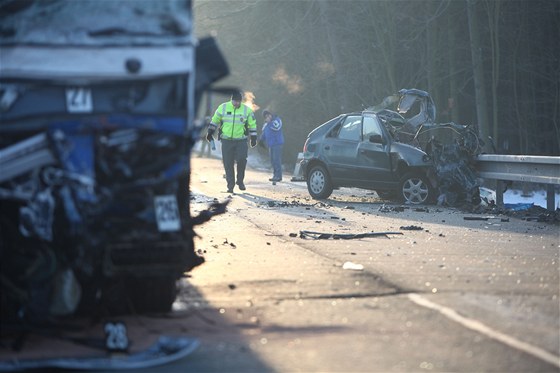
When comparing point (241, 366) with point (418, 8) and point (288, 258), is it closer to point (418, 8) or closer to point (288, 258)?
point (288, 258)

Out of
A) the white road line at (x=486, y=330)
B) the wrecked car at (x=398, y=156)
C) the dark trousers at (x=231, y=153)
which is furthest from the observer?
the dark trousers at (x=231, y=153)

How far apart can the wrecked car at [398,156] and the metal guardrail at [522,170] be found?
33cm

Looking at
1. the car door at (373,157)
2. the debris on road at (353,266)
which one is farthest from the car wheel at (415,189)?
the debris on road at (353,266)

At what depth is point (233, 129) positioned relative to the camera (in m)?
23.3

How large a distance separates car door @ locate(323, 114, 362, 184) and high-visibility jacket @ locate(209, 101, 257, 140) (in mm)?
2240

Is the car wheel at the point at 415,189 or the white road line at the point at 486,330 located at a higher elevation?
the white road line at the point at 486,330

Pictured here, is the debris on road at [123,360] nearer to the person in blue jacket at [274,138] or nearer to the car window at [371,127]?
the car window at [371,127]

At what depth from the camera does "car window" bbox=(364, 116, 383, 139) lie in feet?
67.8

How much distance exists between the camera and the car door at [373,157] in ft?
66.8

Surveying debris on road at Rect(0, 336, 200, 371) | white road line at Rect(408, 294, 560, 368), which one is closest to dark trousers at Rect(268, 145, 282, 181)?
white road line at Rect(408, 294, 560, 368)

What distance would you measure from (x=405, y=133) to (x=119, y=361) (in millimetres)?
14952

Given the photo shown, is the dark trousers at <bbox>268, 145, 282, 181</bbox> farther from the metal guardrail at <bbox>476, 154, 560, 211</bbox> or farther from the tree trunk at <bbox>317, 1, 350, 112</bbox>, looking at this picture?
the metal guardrail at <bbox>476, 154, 560, 211</bbox>

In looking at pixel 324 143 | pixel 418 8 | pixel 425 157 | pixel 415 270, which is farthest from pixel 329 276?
pixel 418 8

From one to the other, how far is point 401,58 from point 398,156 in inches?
680
